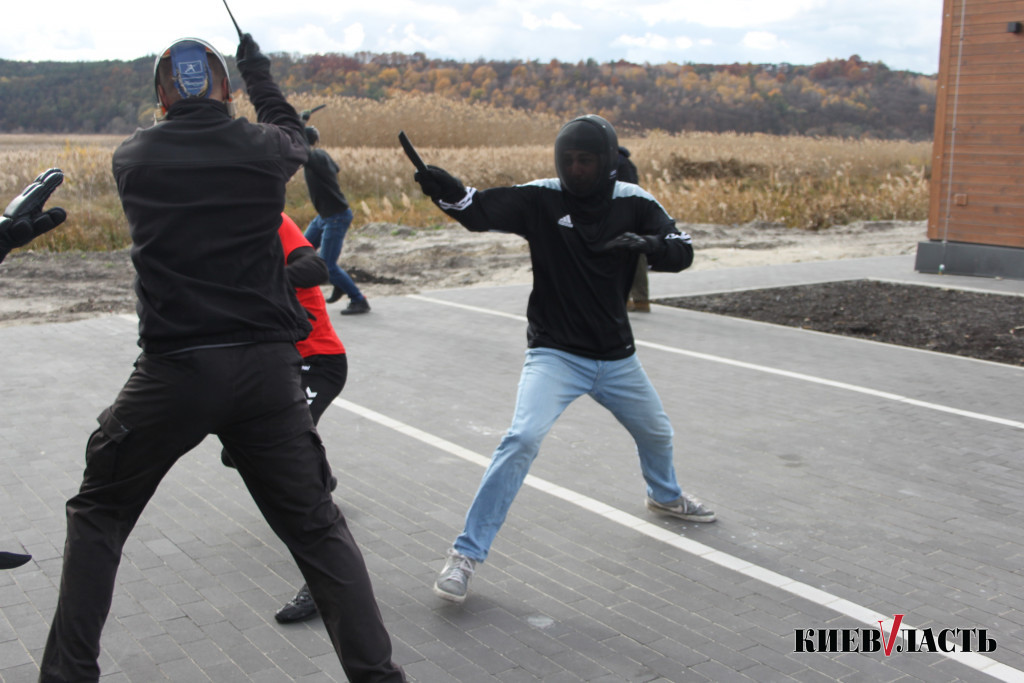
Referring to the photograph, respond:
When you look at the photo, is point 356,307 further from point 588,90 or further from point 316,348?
point 588,90

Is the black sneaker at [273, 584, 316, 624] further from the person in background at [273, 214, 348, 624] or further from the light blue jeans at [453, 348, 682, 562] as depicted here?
the person in background at [273, 214, 348, 624]

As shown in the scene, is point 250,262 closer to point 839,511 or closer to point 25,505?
point 25,505

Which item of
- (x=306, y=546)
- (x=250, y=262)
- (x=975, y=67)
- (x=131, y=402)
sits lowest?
(x=306, y=546)

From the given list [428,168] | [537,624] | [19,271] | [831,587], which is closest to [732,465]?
[831,587]

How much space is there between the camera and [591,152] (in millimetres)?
4137

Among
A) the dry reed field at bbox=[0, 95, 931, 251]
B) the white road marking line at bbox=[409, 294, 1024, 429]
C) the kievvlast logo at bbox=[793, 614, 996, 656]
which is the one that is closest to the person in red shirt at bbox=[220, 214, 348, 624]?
the kievvlast logo at bbox=[793, 614, 996, 656]

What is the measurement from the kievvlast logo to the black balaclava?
6.35 ft

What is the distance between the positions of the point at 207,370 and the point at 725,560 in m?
2.61

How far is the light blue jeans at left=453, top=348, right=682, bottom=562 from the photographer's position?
4004 millimetres

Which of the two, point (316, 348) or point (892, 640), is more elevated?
point (316, 348)

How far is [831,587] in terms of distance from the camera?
161 inches

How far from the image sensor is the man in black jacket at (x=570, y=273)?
13.2 ft

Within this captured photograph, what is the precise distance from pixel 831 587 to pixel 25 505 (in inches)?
156

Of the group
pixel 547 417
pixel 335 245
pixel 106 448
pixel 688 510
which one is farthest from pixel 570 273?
pixel 335 245
